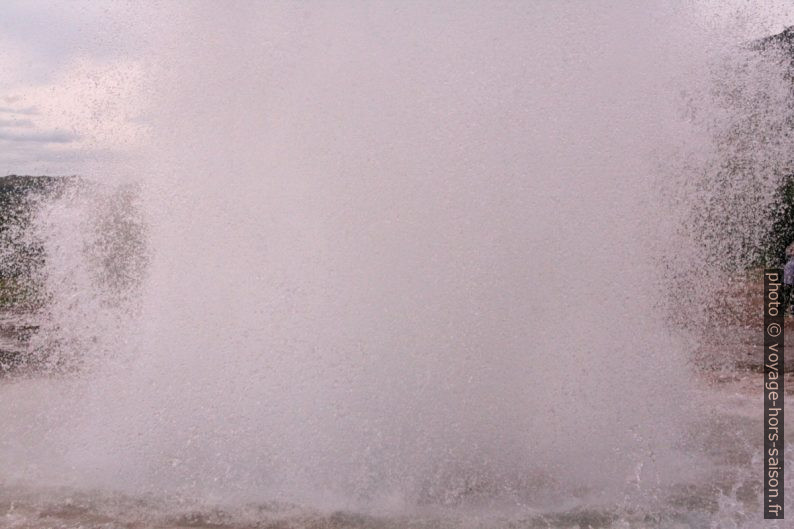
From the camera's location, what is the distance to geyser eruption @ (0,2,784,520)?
19.6 ft

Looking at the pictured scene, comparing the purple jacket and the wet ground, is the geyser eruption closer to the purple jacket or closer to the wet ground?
the wet ground

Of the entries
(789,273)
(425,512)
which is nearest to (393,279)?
(425,512)

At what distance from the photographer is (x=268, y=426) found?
6156mm

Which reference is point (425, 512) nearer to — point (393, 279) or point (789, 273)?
point (393, 279)

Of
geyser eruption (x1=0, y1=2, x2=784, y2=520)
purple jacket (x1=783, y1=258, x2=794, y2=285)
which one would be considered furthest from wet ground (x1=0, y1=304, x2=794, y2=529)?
purple jacket (x1=783, y1=258, x2=794, y2=285)

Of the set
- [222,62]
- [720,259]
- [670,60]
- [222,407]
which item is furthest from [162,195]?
[720,259]

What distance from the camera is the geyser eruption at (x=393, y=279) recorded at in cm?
596

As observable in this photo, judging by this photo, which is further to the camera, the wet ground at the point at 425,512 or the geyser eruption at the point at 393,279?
the geyser eruption at the point at 393,279

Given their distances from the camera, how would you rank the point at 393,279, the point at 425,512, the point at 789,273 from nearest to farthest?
1. the point at 425,512
2. the point at 393,279
3. the point at 789,273

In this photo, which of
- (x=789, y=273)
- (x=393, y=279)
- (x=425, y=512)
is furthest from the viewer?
(x=789, y=273)

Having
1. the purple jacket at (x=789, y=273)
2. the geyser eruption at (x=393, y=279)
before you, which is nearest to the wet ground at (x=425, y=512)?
the geyser eruption at (x=393, y=279)

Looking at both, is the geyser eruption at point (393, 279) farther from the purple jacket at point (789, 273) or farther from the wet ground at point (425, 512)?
the purple jacket at point (789, 273)

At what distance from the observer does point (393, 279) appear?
6605 millimetres

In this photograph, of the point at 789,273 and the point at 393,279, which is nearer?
the point at 393,279
